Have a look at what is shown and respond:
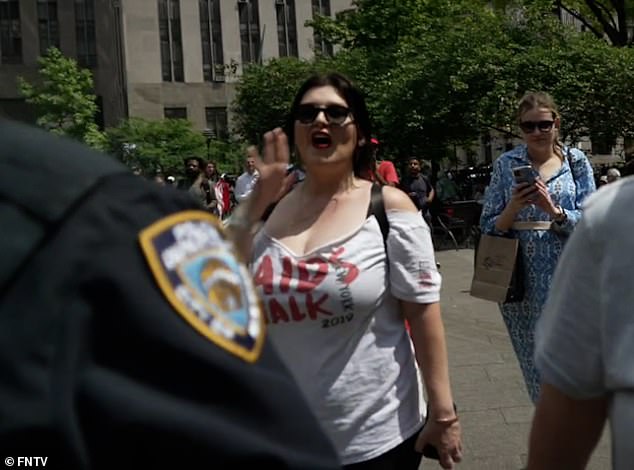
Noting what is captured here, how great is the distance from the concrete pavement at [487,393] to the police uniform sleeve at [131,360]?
11.5 ft

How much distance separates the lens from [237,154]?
1601 inches

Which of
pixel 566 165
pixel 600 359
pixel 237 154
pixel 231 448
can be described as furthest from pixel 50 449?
pixel 237 154

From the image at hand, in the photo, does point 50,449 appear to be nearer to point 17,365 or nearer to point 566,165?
point 17,365

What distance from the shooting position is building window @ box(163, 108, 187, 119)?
55625mm

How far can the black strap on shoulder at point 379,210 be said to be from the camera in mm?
2680

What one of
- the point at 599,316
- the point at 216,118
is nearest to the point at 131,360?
the point at 599,316

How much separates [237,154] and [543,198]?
3706 cm

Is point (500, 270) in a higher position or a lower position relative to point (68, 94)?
lower

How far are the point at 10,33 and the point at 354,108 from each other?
57310 mm

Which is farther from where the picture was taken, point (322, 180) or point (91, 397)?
point (322, 180)

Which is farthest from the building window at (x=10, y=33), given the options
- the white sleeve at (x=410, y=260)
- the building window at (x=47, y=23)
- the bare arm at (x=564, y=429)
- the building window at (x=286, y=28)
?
the bare arm at (x=564, y=429)

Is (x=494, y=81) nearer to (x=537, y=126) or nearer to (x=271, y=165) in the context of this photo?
(x=537, y=126)

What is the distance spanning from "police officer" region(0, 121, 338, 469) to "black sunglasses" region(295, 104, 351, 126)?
81.0 inches

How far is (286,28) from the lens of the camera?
5828cm
